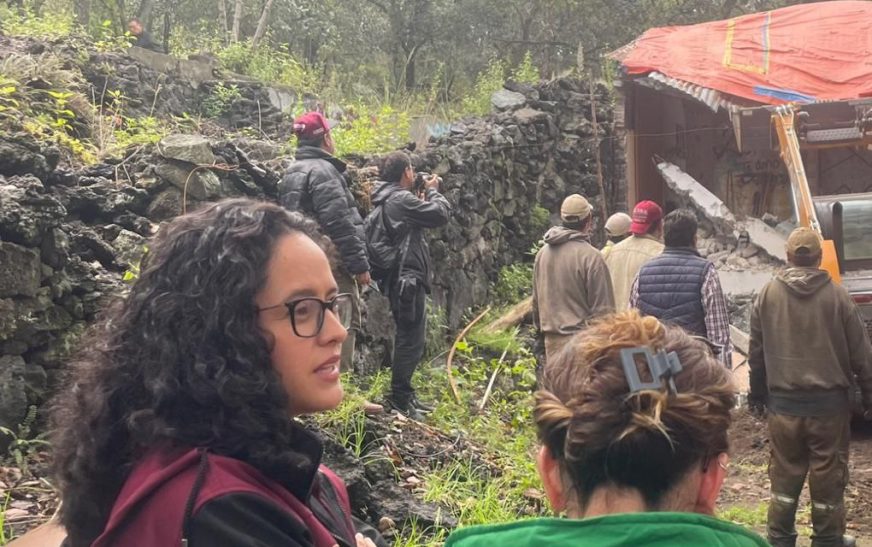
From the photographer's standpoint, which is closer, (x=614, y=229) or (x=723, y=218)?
(x=614, y=229)

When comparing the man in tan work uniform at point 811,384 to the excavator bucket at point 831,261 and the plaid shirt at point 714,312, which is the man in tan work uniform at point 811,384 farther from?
the excavator bucket at point 831,261

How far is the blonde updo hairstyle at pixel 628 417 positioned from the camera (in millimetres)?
1525

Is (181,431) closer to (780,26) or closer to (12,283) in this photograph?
(12,283)

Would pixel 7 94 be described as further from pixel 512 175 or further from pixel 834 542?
pixel 512 175

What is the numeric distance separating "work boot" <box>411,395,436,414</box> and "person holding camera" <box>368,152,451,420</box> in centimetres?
1

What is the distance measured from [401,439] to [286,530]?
4.24 m

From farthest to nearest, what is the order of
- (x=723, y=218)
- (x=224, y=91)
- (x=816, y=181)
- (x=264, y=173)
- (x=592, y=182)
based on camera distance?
(x=592, y=182)
(x=816, y=181)
(x=224, y=91)
(x=723, y=218)
(x=264, y=173)

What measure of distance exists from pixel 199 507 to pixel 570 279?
5032mm

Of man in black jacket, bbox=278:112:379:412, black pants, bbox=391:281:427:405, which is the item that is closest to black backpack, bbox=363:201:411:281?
black pants, bbox=391:281:427:405

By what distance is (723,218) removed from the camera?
38.6ft

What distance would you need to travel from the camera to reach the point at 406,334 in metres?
6.82

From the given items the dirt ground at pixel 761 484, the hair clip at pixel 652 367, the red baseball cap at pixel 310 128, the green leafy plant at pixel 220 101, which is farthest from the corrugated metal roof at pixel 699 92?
the hair clip at pixel 652 367

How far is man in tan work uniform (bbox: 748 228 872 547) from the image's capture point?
17.2 ft

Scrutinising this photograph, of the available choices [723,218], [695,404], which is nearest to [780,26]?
[723,218]
